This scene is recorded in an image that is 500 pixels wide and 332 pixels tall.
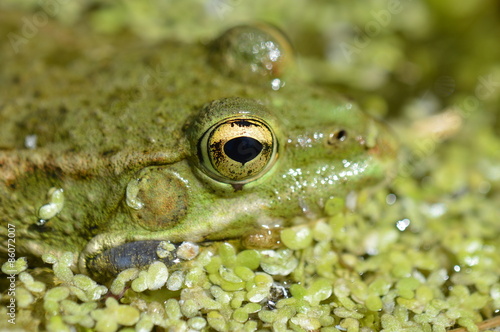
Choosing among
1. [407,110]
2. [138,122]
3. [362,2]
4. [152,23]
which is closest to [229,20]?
[152,23]

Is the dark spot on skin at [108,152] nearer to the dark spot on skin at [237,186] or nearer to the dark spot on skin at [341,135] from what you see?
the dark spot on skin at [237,186]

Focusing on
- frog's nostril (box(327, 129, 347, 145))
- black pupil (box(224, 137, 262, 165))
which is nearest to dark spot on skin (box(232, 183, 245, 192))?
black pupil (box(224, 137, 262, 165))

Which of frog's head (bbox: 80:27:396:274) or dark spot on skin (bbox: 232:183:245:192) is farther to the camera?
dark spot on skin (bbox: 232:183:245:192)

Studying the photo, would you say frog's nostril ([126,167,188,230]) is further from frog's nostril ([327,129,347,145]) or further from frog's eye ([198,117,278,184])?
frog's nostril ([327,129,347,145])

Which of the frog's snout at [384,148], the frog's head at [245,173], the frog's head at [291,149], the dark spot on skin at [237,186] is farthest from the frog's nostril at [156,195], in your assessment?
the frog's snout at [384,148]

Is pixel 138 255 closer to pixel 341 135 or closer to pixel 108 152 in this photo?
pixel 108 152

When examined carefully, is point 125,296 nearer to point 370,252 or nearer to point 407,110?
point 370,252

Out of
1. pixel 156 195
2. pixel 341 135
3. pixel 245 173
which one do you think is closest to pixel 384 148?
pixel 341 135
